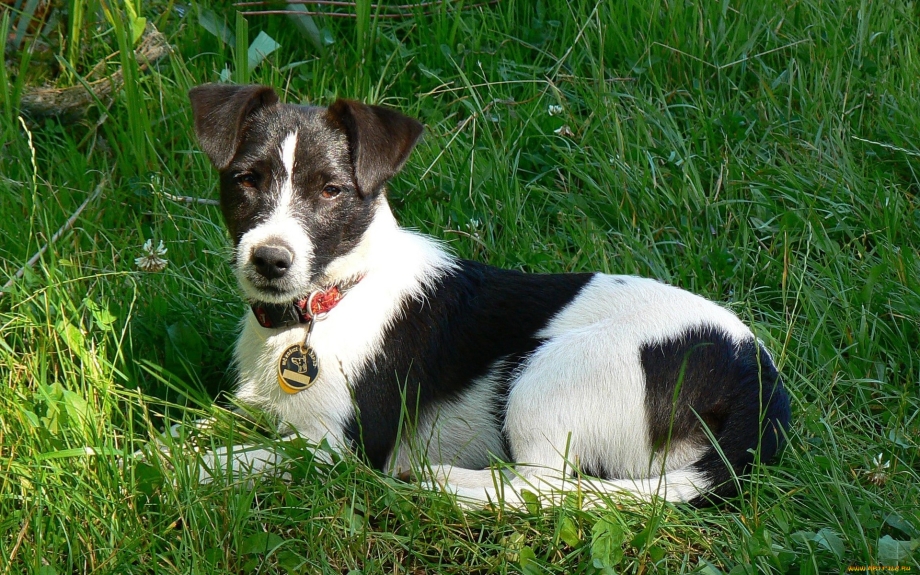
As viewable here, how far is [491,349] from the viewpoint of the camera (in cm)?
365

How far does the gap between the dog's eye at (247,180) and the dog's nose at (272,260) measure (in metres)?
0.31

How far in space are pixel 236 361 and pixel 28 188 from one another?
169 cm

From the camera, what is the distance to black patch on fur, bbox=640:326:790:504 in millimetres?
3242

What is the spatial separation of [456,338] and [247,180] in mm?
964

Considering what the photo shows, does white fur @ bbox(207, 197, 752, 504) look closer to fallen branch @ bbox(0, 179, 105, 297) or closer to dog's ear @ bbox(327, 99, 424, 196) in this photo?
dog's ear @ bbox(327, 99, 424, 196)

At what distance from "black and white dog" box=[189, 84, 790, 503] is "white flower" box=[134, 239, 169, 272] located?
2.72ft

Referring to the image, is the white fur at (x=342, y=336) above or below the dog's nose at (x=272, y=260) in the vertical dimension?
below

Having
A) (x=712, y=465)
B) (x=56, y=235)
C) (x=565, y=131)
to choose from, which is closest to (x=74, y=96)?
(x=56, y=235)

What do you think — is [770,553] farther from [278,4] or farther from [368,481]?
[278,4]

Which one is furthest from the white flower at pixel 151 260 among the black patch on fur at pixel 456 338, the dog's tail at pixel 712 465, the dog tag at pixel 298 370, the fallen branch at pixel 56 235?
the dog's tail at pixel 712 465

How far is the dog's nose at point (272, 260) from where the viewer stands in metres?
3.15

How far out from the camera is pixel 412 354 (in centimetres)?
353

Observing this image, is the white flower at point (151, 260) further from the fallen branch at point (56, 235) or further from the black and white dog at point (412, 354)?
the black and white dog at point (412, 354)

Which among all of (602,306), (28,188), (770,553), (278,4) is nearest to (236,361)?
(602,306)
